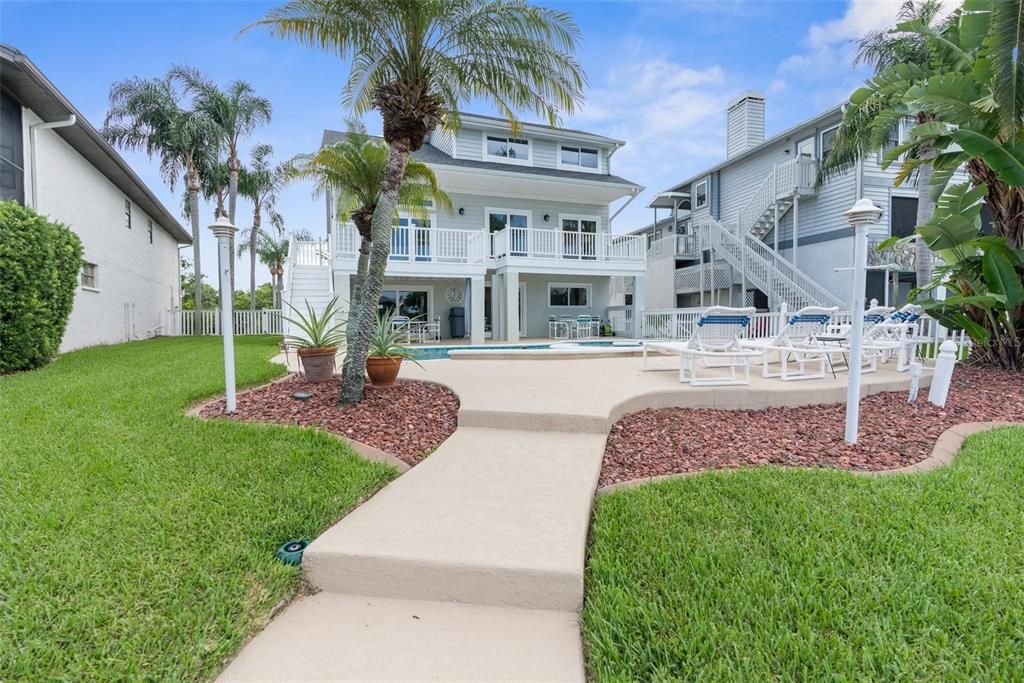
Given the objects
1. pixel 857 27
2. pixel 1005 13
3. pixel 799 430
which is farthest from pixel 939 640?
pixel 857 27

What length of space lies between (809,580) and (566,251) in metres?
14.1

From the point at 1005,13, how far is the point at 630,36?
282 inches

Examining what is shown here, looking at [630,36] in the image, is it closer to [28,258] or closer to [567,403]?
[567,403]

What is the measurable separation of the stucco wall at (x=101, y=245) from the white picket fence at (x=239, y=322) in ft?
2.57

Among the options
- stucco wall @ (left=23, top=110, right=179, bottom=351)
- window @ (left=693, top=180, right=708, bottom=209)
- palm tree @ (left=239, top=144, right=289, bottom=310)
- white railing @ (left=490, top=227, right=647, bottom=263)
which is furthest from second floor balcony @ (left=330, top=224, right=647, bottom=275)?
palm tree @ (left=239, top=144, right=289, bottom=310)

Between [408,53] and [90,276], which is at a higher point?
[408,53]

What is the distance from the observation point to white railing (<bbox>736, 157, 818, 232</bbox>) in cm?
1741


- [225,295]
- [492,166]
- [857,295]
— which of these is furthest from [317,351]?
[492,166]

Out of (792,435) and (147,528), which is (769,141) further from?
(147,528)

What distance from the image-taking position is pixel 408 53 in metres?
5.45

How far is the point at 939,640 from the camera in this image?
2.02 meters

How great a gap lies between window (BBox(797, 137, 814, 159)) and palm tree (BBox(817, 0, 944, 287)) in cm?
336

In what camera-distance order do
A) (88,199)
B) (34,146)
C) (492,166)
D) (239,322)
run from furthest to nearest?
(239,322) < (492,166) < (88,199) < (34,146)

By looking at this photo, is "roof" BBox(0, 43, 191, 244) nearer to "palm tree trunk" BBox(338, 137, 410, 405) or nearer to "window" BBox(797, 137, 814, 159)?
"palm tree trunk" BBox(338, 137, 410, 405)
